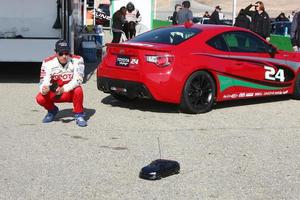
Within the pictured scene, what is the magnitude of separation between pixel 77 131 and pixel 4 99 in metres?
3.06

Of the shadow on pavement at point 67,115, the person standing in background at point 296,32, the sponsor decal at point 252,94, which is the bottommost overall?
the shadow on pavement at point 67,115

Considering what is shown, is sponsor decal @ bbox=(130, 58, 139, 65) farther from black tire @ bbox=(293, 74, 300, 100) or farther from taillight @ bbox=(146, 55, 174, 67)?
black tire @ bbox=(293, 74, 300, 100)

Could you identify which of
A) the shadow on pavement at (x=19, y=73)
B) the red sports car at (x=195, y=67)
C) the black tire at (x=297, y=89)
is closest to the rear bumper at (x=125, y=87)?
the red sports car at (x=195, y=67)

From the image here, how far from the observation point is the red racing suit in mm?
8016

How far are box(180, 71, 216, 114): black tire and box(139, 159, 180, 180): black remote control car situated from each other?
10.1 feet

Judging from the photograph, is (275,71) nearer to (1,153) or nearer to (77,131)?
(77,131)

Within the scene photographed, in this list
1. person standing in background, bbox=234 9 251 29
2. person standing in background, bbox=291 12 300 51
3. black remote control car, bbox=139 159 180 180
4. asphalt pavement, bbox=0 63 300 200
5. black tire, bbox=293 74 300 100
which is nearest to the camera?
asphalt pavement, bbox=0 63 300 200

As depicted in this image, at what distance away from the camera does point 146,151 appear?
264 inches

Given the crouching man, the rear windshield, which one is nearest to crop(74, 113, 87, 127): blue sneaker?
the crouching man

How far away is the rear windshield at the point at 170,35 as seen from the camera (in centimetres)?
930

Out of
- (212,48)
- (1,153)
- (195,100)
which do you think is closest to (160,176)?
(1,153)

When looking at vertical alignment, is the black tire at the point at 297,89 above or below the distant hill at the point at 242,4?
above

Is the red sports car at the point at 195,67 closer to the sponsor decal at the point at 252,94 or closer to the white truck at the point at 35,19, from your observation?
the sponsor decal at the point at 252,94

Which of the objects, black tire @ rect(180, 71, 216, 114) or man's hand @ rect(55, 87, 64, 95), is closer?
man's hand @ rect(55, 87, 64, 95)
